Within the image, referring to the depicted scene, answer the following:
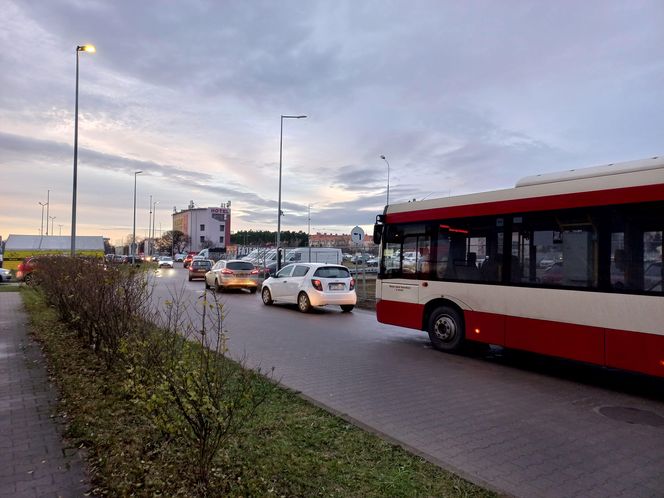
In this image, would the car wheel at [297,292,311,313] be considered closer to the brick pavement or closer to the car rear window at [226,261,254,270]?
the car rear window at [226,261,254,270]

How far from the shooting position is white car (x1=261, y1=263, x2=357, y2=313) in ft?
52.2

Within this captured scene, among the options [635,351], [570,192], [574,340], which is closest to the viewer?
[635,351]

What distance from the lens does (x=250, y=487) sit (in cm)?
338

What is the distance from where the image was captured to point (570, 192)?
Answer: 23.7 ft

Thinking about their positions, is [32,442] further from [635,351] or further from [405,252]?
[405,252]

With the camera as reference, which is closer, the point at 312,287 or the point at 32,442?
the point at 32,442

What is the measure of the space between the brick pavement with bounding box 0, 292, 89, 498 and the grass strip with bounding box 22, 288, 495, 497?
5.6 inches

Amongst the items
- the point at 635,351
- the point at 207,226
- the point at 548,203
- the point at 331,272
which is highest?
the point at 207,226

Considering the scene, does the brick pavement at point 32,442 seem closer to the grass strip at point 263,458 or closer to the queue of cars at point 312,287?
the grass strip at point 263,458

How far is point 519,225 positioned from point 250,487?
6.17m

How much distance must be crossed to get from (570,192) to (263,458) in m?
5.88

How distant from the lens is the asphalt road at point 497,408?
161 inches

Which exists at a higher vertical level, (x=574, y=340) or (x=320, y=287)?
(x=320, y=287)

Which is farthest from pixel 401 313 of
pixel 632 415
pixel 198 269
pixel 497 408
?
pixel 198 269
